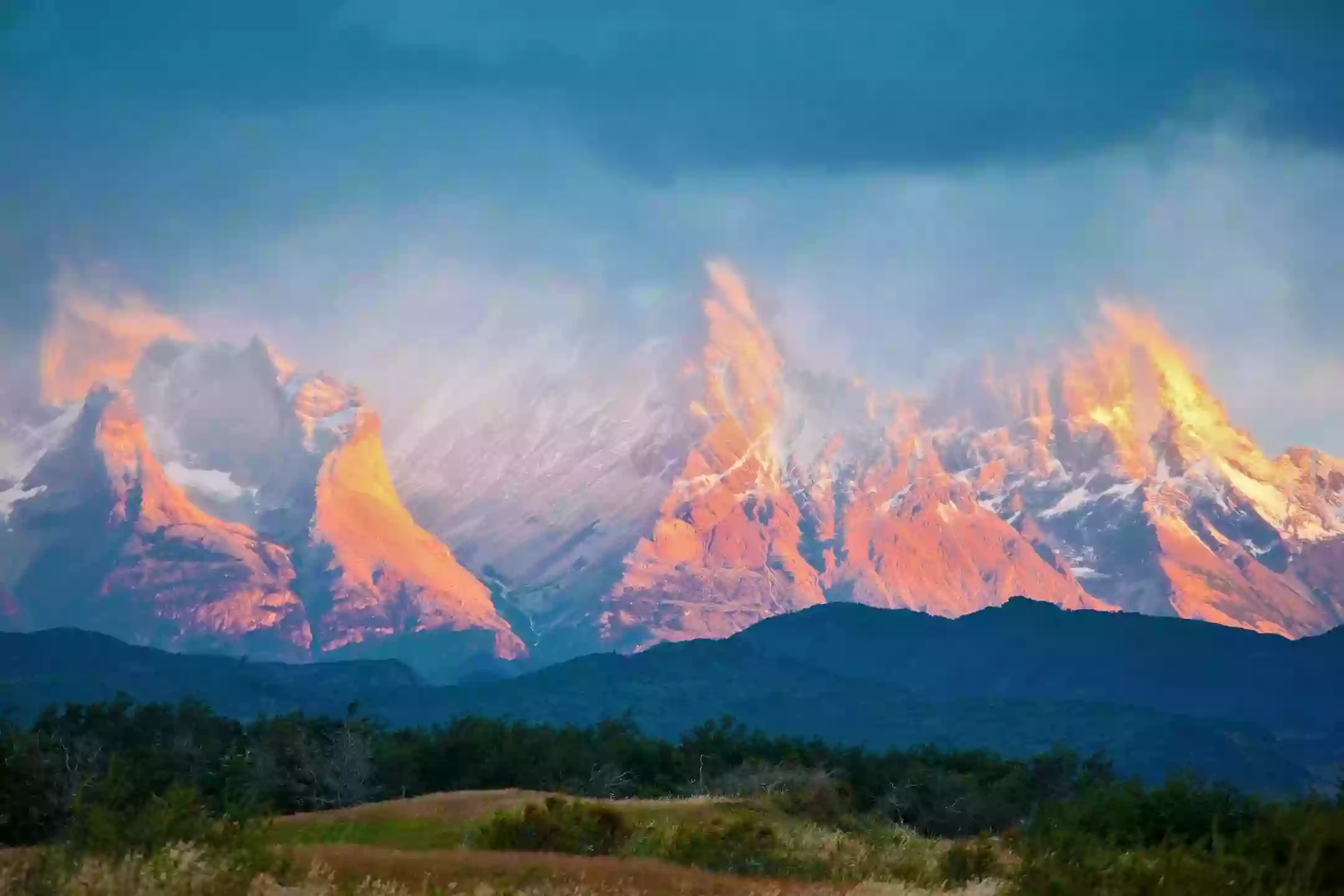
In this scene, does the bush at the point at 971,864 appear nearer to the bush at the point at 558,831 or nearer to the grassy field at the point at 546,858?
the grassy field at the point at 546,858

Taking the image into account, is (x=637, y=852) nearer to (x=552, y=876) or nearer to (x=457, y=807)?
(x=552, y=876)

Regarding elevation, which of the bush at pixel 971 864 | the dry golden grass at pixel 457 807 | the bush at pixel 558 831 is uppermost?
the dry golden grass at pixel 457 807

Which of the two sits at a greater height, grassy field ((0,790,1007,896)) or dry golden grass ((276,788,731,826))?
dry golden grass ((276,788,731,826))

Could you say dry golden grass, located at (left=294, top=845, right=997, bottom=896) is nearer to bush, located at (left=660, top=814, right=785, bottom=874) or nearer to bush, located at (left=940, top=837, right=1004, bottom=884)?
bush, located at (left=660, top=814, right=785, bottom=874)

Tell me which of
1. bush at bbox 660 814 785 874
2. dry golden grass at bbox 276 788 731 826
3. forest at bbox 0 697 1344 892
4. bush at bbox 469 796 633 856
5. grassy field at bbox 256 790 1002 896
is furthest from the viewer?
dry golden grass at bbox 276 788 731 826

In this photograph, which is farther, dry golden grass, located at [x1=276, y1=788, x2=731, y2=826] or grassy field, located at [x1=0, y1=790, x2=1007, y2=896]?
dry golden grass, located at [x1=276, y1=788, x2=731, y2=826]

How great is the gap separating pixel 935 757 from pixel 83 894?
120518 mm

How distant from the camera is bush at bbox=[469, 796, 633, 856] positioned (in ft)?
184

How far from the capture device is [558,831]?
57.1 metres

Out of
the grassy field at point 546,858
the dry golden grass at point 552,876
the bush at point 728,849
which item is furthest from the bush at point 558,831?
the dry golden grass at point 552,876

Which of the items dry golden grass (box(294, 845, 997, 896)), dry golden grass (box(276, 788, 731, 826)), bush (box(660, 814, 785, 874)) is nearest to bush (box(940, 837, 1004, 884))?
dry golden grass (box(294, 845, 997, 896))

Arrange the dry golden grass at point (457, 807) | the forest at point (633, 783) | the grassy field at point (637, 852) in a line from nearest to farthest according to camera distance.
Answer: the forest at point (633, 783)
the grassy field at point (637, 852)
the dry golden grass at point (457, 807)

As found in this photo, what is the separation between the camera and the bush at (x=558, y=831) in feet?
184

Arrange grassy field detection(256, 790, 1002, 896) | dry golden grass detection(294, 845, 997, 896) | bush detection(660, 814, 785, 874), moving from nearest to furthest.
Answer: dry golden grass detection(294, 845, 997, 896)
grassy field detection(256, 790, 1002, 896)
bush detection(660, 814, 785, 874)
